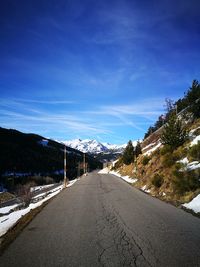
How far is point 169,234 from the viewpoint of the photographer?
8391 millimetres

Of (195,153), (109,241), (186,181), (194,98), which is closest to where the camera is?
(109,241)

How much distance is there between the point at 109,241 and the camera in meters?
7.88

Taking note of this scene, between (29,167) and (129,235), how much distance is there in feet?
417

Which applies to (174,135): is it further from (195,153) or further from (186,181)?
(186,181)

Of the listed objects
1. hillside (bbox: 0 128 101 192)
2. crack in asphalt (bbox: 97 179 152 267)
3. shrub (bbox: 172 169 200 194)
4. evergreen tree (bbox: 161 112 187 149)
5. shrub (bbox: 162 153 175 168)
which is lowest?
crack in asphalt (bbox: 97 179 152 267)

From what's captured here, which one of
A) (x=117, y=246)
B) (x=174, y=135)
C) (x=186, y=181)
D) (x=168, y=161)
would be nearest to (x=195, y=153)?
(x=168, y=161)

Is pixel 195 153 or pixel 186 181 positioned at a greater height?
pixel 195 153

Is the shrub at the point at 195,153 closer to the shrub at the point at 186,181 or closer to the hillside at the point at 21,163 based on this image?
the shrub at the point at 186,181

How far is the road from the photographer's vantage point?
20.8 feet

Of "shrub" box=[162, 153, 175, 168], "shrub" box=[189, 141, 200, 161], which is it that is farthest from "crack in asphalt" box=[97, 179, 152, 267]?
"shrub" box=[162, 153, 175, 168]

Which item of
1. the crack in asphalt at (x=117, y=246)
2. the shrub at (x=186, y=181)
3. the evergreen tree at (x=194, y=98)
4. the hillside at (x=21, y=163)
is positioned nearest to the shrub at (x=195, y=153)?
the shrub at (x=186, y=181)

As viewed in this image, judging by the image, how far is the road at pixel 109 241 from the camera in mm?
6336

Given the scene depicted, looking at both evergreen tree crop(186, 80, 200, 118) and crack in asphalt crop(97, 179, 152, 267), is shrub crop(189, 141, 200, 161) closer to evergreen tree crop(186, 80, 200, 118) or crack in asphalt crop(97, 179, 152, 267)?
crack in asphalt crop(97, 179, 152, 267)

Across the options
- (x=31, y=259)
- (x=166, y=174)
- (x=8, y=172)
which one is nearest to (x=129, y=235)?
(x=31, y=259)
